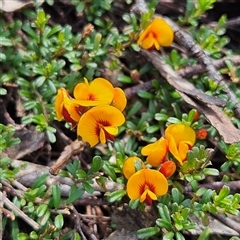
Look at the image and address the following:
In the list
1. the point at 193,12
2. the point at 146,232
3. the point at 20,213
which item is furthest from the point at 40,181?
the point at 193,12

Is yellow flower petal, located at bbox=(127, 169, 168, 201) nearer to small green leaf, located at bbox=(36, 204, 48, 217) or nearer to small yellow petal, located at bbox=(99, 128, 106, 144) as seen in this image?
small yellow petal, located at bbox=(99, 128, 106, 144)

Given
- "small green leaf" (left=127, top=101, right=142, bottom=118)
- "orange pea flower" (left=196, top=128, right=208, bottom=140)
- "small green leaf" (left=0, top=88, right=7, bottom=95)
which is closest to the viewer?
"orange pea flower" (left=196, top=128, right=208, bottom=140)

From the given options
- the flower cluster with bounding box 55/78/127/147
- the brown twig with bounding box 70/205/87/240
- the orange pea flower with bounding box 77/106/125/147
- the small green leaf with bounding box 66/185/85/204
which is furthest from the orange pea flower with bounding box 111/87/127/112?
the brown twig with bounding box 70/205/87/240

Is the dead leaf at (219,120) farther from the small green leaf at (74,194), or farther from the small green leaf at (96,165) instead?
the small green leaf at (74,194)

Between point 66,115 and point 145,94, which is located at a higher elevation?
point 66,115

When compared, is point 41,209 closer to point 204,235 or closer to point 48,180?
point 48,180

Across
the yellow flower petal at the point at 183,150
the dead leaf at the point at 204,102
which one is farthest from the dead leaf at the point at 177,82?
the yellow flower petal at the point at 183,150
